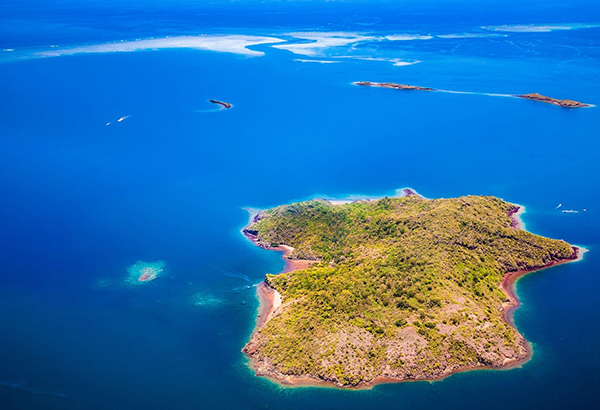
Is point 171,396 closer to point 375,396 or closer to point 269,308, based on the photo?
point 269,308

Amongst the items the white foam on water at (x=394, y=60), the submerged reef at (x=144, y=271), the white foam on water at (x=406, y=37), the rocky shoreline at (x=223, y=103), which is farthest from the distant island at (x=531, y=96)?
the submerged reef at (x=144, y=271)

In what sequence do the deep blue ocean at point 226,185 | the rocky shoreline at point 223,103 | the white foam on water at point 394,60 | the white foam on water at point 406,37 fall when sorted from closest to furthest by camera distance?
the deep blue ocean at point 226,185, the rocky shoreline at point 223,103, the white foam on water at point 394,60, the white foam on water at point 406,37

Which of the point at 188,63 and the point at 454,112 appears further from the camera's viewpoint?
the point at 188,63

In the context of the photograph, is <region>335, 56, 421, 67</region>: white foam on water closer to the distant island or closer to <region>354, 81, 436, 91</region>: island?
<region>354, 81, 436, 91</region>: island

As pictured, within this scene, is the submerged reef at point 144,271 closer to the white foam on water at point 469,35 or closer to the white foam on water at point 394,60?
the white foam on water at point 394,60

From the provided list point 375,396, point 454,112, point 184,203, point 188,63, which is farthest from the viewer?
point 188,63

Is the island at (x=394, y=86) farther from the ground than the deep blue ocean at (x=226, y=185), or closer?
farther from the ground

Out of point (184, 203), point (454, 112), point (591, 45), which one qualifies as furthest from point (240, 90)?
point (591, 45)
